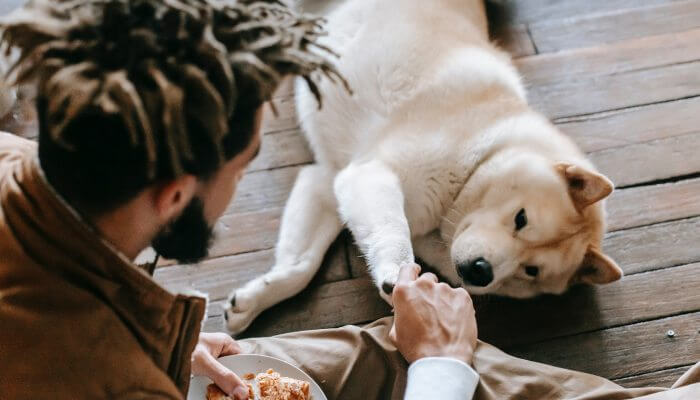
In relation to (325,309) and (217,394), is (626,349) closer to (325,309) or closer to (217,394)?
(325,309)

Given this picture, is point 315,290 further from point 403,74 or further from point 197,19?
point 197,19

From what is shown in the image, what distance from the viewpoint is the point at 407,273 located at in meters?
1.70

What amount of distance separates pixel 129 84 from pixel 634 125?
2086 mm

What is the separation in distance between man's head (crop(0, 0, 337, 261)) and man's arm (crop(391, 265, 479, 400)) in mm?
711

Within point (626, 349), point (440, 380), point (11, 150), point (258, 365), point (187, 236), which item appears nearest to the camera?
point (187, 236)

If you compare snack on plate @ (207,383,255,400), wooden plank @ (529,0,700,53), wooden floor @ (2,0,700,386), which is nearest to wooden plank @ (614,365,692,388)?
wooden floor @ (2,0,700,386)

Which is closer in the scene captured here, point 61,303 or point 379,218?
point 61,303

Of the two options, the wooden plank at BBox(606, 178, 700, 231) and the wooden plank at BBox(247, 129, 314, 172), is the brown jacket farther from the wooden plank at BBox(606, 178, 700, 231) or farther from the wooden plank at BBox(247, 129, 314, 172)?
the wooden plank at BBox(606, 178, 700, 231)

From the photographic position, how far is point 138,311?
1.10m

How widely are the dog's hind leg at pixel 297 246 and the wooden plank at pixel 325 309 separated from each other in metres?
0.04

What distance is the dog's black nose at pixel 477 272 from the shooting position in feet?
6.02

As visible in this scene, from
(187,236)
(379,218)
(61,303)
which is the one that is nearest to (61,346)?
(61,303)

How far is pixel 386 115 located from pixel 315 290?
0.61m

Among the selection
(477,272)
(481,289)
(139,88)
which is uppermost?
(139,88)
